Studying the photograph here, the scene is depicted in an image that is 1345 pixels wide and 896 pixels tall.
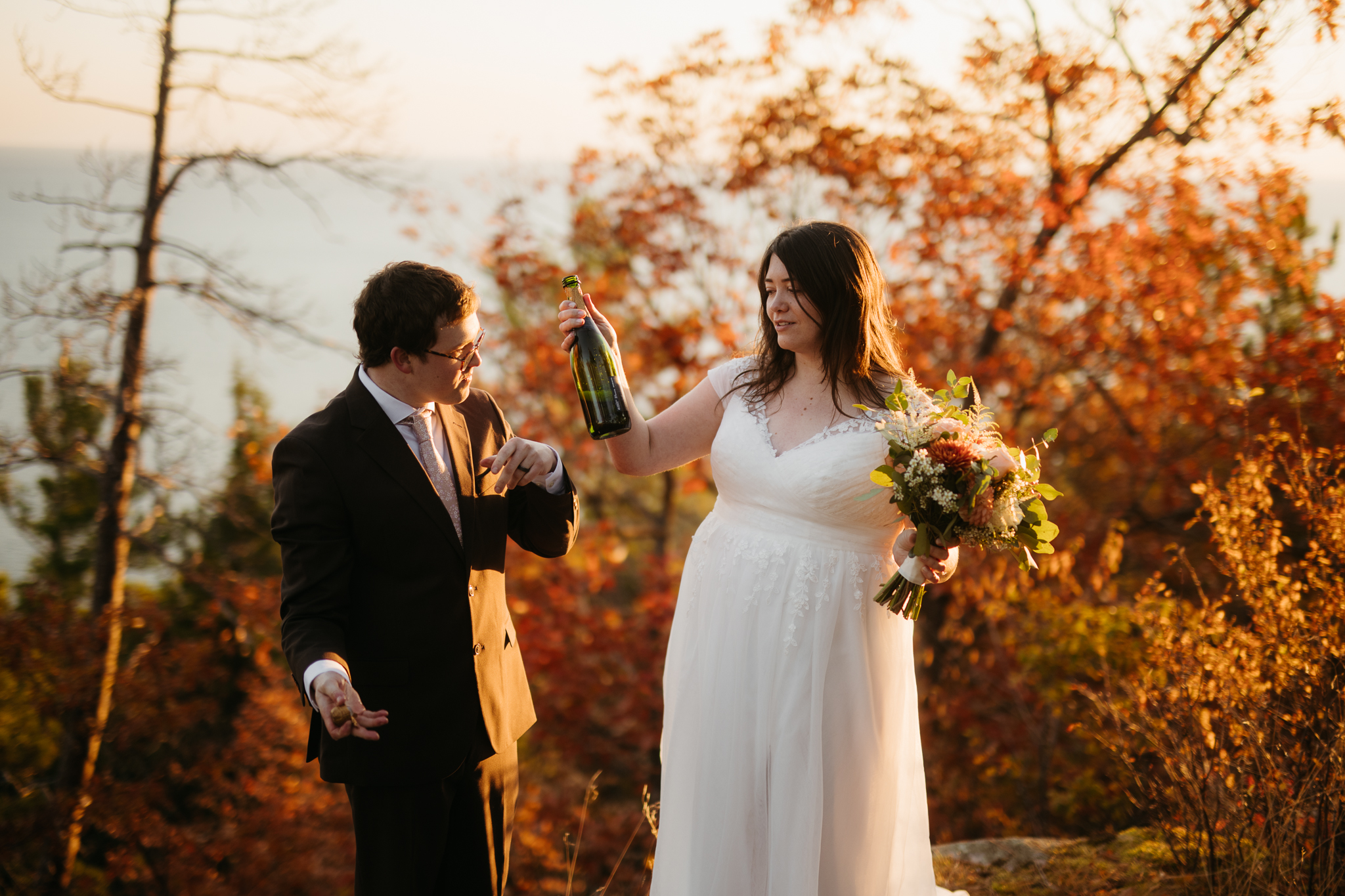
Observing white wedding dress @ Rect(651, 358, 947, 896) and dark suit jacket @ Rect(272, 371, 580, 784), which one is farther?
white wedding dress @ Rect(651, 358, 947, 896)

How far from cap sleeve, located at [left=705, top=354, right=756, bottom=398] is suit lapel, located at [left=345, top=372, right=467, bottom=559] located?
1.08 m

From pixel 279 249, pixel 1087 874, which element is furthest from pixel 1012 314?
pixel 279 249

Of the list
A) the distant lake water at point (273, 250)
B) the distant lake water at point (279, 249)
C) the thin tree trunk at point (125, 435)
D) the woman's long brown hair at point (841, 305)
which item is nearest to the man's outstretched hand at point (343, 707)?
the woman's long brown hair at point (841, 305)

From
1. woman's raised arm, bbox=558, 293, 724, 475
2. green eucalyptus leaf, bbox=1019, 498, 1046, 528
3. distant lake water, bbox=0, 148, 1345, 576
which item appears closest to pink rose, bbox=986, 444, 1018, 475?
green eucalyptus leaf, bbox=1019, 498, 1046, 528

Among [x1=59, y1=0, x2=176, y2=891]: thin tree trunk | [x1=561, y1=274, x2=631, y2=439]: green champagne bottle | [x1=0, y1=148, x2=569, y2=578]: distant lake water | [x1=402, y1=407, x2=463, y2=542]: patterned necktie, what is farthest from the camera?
[x1=59, y1=0, x2=176, y2=891]: thin tree trunk

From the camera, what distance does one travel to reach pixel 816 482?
2596mm

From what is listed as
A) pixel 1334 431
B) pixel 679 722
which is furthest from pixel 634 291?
pixel 679 722

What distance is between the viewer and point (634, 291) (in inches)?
340

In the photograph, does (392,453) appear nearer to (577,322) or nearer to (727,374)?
(577,322)

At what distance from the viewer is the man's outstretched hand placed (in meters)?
1.87

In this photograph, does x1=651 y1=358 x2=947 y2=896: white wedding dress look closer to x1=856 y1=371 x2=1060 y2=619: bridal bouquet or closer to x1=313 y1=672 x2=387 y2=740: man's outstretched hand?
x1=856 y1=371 x2=1060 y2=619: bridal bouquet

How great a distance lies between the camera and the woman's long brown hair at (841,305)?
8.71ft

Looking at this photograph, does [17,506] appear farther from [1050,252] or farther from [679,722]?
[1050,252]

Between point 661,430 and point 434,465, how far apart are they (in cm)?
81
